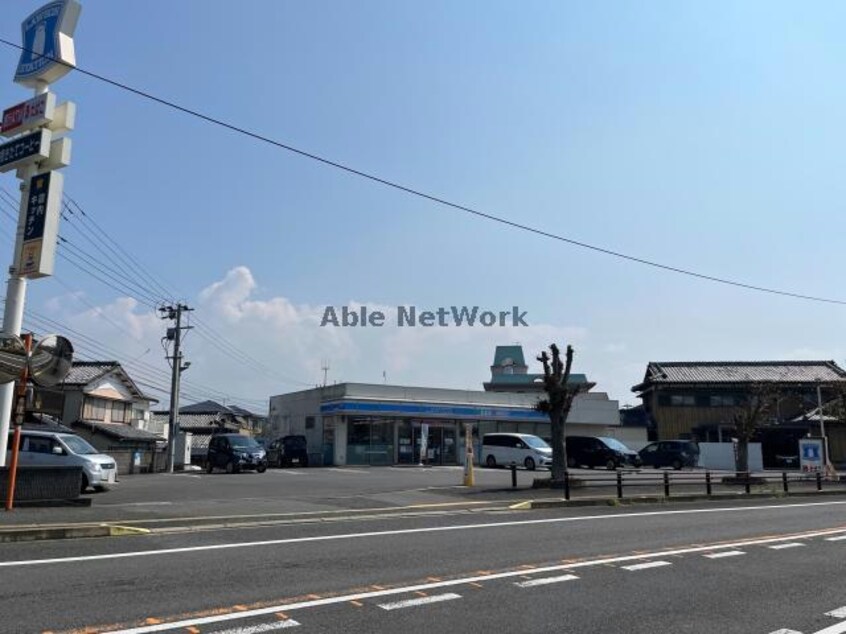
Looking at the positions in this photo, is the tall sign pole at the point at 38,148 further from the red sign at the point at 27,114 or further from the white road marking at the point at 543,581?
the white road marking at the point at 543,581

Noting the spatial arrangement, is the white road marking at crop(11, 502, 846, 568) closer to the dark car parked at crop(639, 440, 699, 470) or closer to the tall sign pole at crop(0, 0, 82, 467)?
the tall sign pole at crop(0, 0, 82, 467)

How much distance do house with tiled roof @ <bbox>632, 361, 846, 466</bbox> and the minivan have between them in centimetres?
2065

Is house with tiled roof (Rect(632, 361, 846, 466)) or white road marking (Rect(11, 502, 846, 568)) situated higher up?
house with tiled roof (Rect(632, 361, 846, 466))

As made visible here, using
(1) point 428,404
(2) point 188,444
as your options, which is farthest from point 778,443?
(2) point 188,444

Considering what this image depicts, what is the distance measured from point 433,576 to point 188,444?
3793 cm

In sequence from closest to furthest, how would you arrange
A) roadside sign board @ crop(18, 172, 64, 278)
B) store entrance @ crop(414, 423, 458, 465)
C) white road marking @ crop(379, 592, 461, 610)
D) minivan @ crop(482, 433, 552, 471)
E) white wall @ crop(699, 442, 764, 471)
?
white road marking @ crop(379, 592, 461, 610) < roadside sign board @ crop(18, 172, 64, 278) < minivan @ crop(482, 433, 552, 471) < store entrance @ crop(414, 423, 458, 465) < white wall @ crop(699, 442, 764, 471)

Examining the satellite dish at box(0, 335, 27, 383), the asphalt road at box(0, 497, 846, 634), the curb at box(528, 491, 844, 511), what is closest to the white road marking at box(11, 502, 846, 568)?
the asphalt road at box(0, 497, 846, 634)

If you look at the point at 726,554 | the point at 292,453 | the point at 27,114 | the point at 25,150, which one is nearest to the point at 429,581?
the point at 726,554

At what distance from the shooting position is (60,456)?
19.3 meters

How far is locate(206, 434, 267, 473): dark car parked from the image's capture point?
31.0 meters

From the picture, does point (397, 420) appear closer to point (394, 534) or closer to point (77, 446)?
point (77, 446)

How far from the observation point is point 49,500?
14.1 metres

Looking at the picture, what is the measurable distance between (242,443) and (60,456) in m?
12.6

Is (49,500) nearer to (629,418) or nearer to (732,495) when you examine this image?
(732,495)
